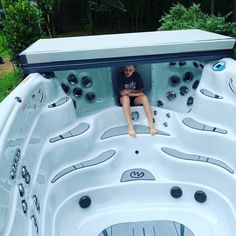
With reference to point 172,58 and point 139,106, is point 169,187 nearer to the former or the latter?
point 139,106

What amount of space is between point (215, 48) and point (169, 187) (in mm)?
1042

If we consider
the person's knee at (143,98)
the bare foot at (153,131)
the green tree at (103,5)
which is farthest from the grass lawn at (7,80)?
the green tree at (103,5)

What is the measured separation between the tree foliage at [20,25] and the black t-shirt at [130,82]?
2570 mm

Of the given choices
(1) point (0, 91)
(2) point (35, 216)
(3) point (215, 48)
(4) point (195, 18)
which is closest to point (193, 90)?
(3) point (215, 48)

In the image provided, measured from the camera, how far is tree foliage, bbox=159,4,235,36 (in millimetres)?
4273

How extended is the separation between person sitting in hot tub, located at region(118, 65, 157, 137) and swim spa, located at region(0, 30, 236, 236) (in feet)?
0.26

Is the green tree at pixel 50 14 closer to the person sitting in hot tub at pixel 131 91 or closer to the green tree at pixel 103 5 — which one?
the green tree at pixel 103 5

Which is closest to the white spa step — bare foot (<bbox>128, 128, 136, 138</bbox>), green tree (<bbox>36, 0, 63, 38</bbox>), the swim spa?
the swim spa

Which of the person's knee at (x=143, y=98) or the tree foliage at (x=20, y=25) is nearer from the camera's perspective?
the person's knee at (x=143, y=98)

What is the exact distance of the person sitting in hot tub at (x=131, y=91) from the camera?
2391mm

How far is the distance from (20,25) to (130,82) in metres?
2.68

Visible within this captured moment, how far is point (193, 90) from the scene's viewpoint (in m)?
2.60

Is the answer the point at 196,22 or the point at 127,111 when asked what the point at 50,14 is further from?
the point at 127,111

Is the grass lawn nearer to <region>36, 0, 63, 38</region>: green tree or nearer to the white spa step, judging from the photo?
<region>36, 0, 63, 38</region>: green tree
